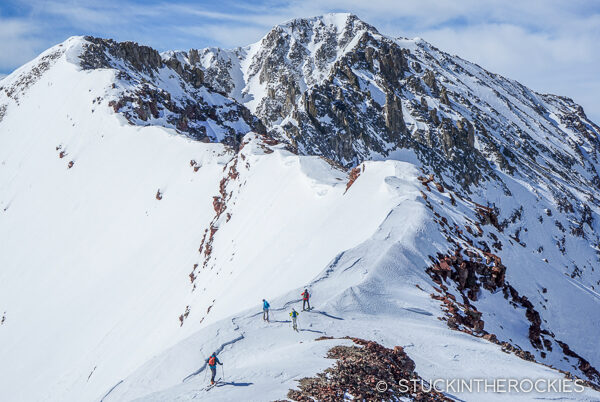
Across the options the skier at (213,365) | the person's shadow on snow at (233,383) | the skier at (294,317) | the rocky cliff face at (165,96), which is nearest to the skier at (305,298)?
the skier at (294,317)

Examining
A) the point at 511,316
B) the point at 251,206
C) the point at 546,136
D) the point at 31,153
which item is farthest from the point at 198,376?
the point at 546,136

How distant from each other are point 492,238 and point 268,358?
18212mm

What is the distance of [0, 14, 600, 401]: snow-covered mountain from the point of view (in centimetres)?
1445

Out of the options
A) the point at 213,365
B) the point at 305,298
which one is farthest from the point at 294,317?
the point at 213,365

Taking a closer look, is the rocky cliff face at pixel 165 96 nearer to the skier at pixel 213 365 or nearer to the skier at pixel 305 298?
the skier at pixel 305 298

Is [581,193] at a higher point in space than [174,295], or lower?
higher

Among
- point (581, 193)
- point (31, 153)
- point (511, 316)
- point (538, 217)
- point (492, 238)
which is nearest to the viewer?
point (511, 316)

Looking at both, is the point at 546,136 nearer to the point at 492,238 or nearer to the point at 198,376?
the point at 492,238

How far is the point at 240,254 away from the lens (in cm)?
3100

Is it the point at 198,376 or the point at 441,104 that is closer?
the point at 198,376

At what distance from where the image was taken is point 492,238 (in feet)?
85.8

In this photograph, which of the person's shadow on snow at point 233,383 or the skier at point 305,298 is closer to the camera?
the person's shadow on snow at point 233,383

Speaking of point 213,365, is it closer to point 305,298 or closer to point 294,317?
point 294,317

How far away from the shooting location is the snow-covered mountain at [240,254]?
1445 centimetres
